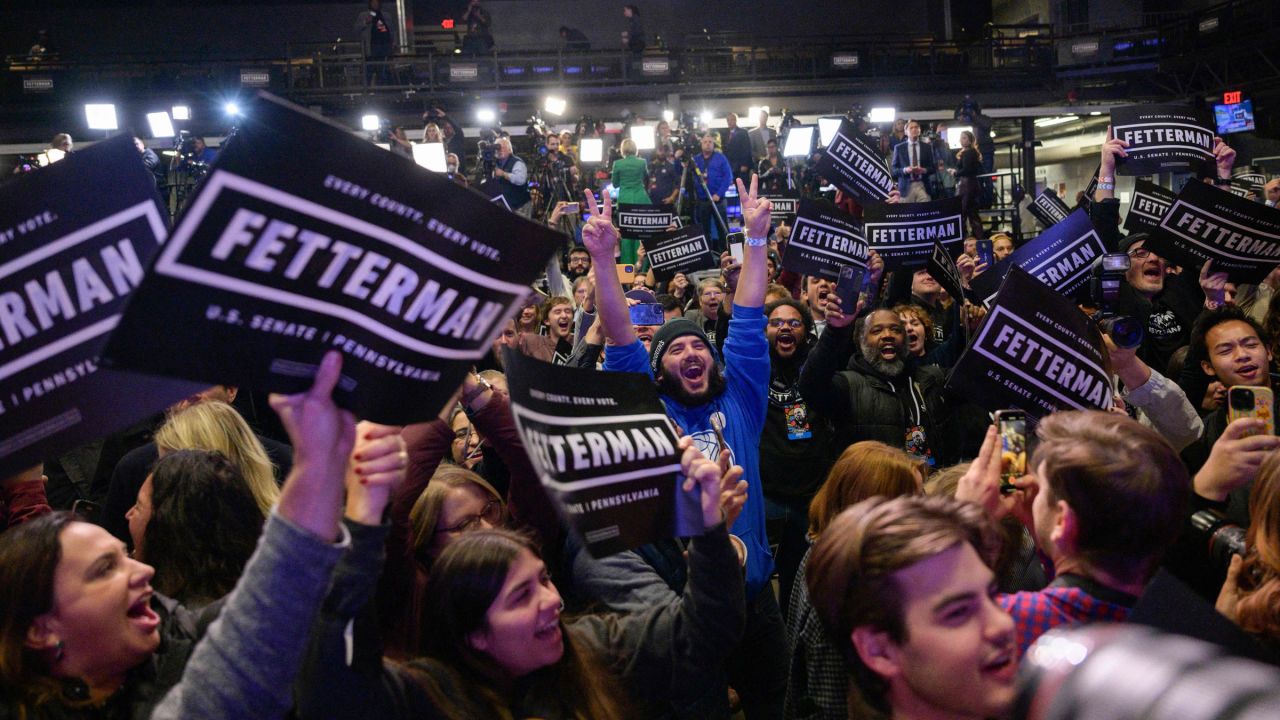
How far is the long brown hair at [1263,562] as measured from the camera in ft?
6.06

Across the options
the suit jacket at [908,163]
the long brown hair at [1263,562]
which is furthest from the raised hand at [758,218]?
the suit jacket at [908,163]

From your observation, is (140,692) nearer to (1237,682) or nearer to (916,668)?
(916,668)

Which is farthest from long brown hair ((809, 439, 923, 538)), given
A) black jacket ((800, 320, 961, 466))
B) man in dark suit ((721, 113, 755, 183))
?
man in dark suit ((721, 113, 755, 183))

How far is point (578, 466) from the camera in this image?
1908mm

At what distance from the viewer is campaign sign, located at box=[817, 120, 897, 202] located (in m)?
6.16

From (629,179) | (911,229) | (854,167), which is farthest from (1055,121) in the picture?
(911,229)

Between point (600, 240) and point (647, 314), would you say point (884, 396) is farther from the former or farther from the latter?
point (600, 240)

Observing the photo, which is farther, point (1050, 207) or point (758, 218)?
point (1050, 207)

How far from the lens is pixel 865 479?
2.88 m

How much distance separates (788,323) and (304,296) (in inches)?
138

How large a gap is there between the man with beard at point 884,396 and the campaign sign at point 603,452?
2.23 m

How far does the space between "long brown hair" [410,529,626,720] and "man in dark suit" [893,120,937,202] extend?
1181cm

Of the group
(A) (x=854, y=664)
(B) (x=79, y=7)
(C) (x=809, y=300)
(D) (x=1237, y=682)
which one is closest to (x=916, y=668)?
(A) (x=854, y=664)

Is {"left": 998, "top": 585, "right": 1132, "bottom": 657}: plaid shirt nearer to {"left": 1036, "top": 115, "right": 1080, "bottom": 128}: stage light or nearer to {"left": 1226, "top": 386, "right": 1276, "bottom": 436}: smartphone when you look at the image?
{"left": 1226, "top": 386, "right": 1276, "bottom": 436}: smartphone
